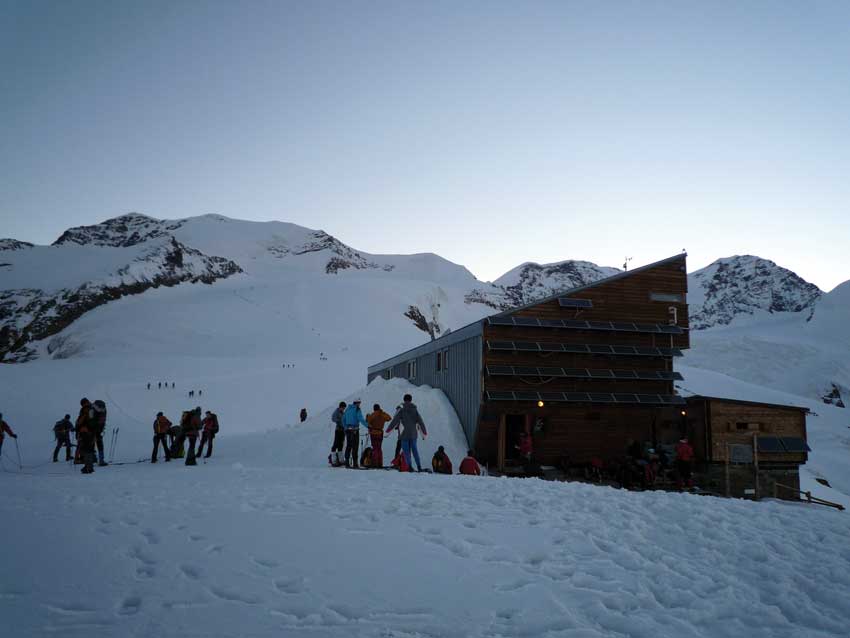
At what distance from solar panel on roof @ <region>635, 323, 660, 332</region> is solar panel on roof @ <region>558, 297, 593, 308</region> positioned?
2.26 metres

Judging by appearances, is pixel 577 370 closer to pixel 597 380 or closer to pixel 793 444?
pixel 597 380

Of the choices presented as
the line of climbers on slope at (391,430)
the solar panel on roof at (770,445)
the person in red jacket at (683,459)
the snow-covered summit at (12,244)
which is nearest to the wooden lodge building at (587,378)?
the solar panel on roof at (770,445)

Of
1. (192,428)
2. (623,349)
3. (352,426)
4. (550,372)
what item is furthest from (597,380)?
(192,428)

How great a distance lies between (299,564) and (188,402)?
42.6m

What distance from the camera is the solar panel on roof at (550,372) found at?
22484mm

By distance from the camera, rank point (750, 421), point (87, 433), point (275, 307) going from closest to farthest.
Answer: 1. point (87, 433)
2. point (750, 421)
3. point (275, 307)

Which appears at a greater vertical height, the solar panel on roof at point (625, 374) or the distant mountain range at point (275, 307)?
the distant mountain range at point (275, 307)

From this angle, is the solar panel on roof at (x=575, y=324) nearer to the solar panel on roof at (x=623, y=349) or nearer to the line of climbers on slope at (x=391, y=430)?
the solar panel on roof at (x=623, y=349)

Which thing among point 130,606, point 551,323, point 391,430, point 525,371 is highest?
point 551,323

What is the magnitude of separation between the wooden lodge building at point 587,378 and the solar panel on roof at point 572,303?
0.05 meters

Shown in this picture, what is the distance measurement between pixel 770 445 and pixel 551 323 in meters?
10.8

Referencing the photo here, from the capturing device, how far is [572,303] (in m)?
23.5

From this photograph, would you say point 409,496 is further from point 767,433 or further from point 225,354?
point 225,354

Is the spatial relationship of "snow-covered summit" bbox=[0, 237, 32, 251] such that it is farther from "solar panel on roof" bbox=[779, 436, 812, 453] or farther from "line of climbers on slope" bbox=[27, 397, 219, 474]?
"solar panel on roof" bbox=[779, 436, 812, 453]
